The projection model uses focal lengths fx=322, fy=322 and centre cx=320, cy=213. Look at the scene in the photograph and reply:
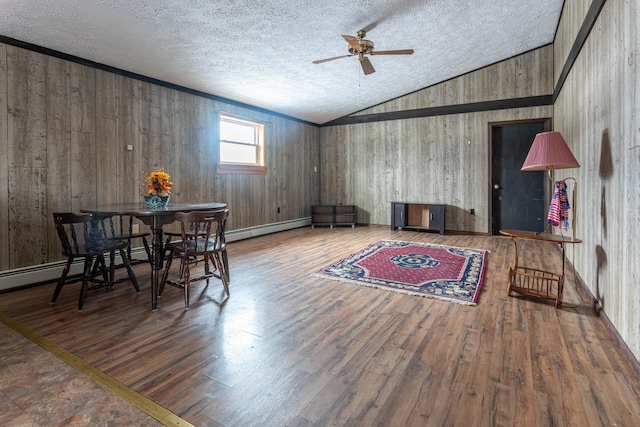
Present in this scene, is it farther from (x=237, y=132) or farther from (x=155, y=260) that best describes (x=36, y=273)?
(x=237, y=132)

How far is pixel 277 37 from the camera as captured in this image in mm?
4004

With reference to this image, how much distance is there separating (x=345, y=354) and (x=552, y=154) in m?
2.30

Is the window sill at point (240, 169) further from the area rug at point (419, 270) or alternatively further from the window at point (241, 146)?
the area rug at point (419, 270)

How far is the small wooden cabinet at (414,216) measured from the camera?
6590mm

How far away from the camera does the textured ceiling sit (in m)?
3.12

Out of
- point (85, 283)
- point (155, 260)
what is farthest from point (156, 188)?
point (85, 283)

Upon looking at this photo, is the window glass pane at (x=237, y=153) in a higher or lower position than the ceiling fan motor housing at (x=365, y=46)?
lower

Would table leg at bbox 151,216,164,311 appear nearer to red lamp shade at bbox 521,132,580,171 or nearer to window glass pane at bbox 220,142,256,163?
window glass pane at bbox 220,142,256,163

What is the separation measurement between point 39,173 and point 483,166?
6837 millimetres

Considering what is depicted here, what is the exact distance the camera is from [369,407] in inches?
57.9

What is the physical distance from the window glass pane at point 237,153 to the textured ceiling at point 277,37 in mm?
854

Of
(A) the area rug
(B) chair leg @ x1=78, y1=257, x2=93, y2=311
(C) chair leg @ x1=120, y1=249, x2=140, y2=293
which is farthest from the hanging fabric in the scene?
(B) chair leg @ x1=78, y1=257, x2=93, y2=311

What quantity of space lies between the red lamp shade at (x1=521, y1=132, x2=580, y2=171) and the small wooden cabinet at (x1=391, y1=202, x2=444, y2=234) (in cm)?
386

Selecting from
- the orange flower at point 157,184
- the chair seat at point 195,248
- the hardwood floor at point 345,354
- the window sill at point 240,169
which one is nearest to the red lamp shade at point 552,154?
the hardwood floor at point 345,354
